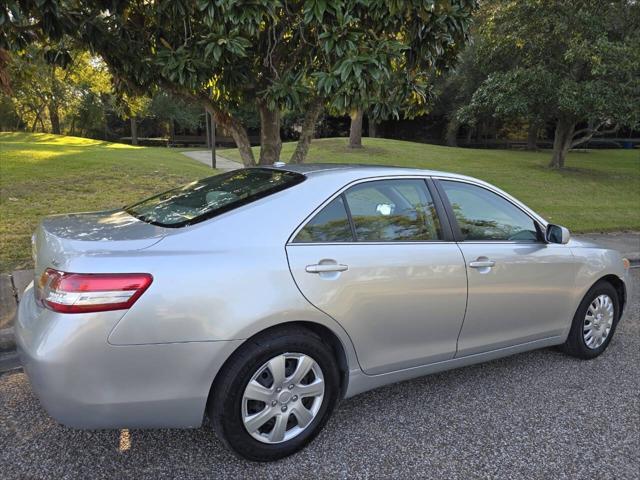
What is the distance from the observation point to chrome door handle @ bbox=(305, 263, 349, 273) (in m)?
2.78

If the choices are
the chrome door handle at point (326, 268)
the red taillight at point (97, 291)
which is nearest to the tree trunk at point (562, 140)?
the chrome door handle at point (326, 268)

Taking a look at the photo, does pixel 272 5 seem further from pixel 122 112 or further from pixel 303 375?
pixel 122 112

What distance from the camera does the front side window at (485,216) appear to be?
3.56 meters

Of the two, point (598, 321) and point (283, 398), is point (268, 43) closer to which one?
point (283, 398)

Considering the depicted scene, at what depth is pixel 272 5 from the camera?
157 inches

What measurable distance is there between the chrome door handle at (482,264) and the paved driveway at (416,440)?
36.5 inches

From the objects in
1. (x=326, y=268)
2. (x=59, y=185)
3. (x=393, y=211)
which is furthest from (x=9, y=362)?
(x=59, y=185)

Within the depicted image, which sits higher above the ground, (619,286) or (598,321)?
(619,286)

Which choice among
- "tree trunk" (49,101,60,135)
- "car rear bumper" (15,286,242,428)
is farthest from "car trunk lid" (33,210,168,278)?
"tree trunk" (49,101,60,135)

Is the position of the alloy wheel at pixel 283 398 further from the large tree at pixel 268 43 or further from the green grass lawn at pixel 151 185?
the green grass lawn at pixel 151 185

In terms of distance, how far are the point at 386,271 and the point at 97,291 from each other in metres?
1.51

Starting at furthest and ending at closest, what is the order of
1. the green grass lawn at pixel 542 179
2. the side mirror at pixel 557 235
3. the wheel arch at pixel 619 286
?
the green grass lawn at pixel 542 179 → the wheel arch at pixel 619 286 → the side mirror at pixel 557 235

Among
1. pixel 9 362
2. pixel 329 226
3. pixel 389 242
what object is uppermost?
pixel 329 226

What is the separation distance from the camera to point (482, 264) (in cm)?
341
